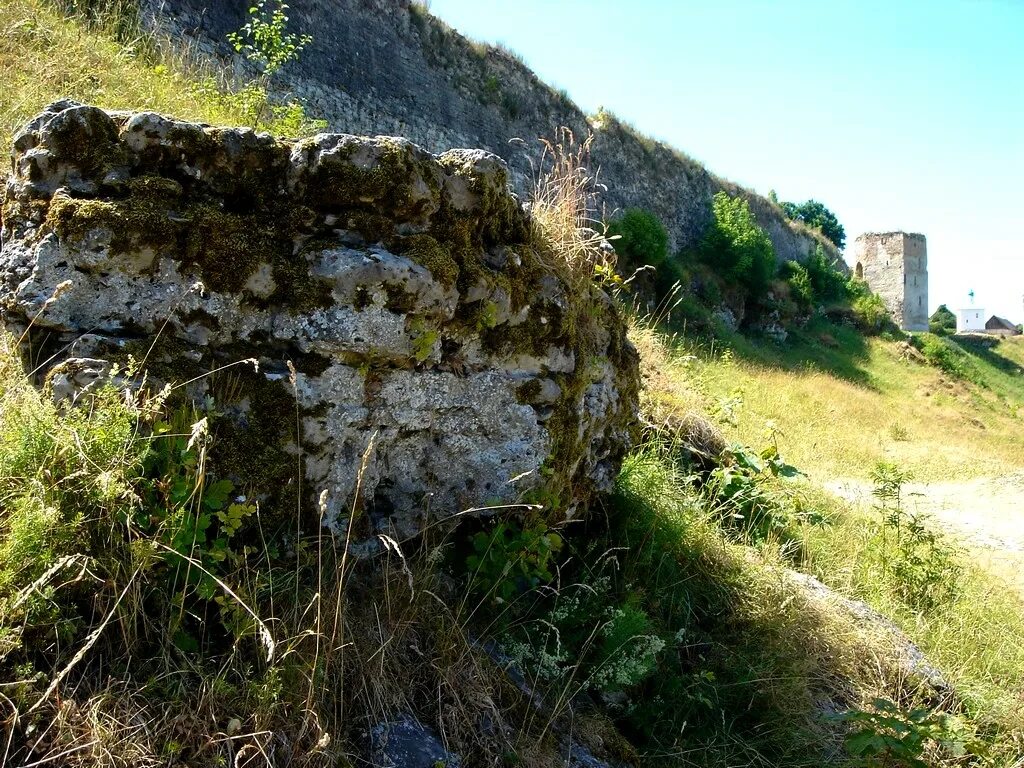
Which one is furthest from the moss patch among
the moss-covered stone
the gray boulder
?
the gray boulder

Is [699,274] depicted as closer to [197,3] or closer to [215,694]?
[197,3]

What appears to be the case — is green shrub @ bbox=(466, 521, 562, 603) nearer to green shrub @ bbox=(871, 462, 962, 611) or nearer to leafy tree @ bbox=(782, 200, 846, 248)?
green shrub @ bbox=(871, 462, 962, 611)

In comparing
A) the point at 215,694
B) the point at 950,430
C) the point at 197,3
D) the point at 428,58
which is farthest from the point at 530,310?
the point at 950,430

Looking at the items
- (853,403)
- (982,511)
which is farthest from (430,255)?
(853,403)

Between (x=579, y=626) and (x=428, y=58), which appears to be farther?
(x=428, y=58)

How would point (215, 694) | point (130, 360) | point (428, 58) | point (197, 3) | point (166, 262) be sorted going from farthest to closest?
point (428, 58), point (197, 3), point (166, 262), point (130, 360), point (215, 694)

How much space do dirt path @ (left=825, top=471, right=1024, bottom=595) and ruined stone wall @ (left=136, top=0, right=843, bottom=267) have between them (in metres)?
5.53

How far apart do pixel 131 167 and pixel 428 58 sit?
43.8 ft

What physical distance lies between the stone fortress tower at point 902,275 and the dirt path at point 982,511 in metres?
28.3

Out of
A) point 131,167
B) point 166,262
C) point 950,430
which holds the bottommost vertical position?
point 950,430

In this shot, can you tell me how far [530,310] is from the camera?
9.73 ft

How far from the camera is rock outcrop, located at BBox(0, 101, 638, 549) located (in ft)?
7.32

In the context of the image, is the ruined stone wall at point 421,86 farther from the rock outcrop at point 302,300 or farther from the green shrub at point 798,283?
the rock outcrop at point 302,300

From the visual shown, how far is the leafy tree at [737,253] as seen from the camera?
2250 centimetres
